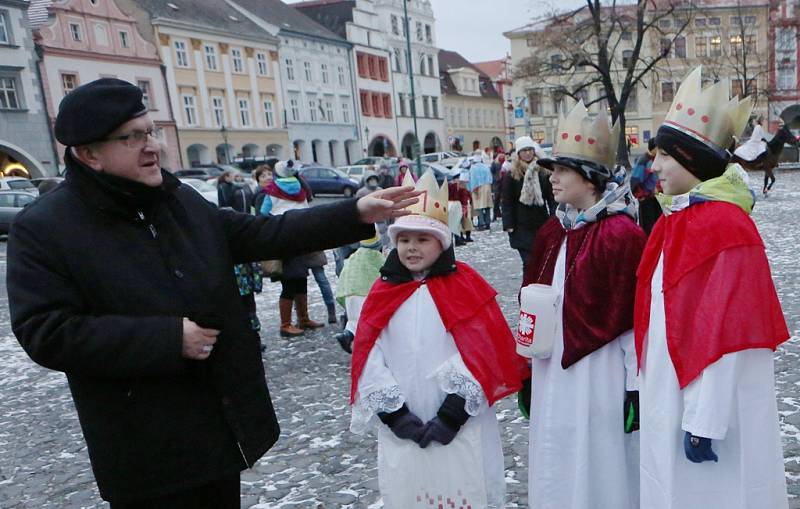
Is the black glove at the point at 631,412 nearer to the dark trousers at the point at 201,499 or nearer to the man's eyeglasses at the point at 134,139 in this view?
the dark trousers at the point at 201,499

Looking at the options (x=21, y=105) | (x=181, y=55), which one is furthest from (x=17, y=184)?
(x=181, y=55)

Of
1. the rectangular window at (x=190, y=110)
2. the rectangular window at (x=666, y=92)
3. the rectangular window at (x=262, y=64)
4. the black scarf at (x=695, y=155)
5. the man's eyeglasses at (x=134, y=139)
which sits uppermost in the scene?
the rectangular window at (x=262, y=64)

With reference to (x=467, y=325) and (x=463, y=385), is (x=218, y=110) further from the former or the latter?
(x=463, y=385)

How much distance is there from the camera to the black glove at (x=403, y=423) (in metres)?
2.51

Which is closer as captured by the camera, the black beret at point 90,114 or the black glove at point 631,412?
the black beret at point 90,114

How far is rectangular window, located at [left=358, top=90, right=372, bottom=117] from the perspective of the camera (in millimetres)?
46844

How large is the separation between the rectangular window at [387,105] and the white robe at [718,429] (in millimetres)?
48700

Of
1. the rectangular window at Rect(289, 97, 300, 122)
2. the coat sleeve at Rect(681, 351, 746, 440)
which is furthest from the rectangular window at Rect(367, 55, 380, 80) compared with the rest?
the coat sleeve at Rect(681, 351, 746, 440)

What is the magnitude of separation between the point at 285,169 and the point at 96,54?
2847 cm

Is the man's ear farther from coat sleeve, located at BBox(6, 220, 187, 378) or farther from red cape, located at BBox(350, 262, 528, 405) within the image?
red cape, located at BBox(350, 262, 528, 405)

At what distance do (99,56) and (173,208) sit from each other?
1298 inches

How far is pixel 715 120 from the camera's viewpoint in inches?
88.4

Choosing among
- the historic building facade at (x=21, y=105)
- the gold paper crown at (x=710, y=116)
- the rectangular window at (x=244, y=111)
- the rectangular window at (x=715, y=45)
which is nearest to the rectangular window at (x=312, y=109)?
the rectangular window at (x=244, y=111)

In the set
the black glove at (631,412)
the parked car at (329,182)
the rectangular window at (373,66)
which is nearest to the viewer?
the black glove at (631,412)
